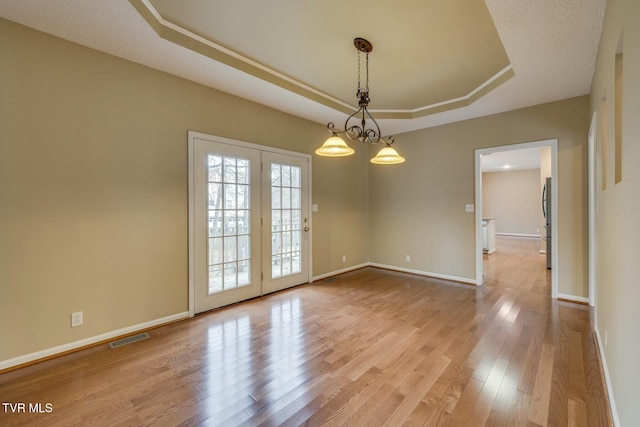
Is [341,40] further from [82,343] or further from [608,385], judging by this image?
[82,343]

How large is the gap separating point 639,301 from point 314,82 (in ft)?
11.6

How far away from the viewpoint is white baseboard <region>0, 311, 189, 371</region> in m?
2.32

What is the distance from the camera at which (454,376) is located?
85.9 inches

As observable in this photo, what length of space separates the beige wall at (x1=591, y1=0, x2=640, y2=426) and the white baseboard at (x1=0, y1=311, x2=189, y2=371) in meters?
3.62

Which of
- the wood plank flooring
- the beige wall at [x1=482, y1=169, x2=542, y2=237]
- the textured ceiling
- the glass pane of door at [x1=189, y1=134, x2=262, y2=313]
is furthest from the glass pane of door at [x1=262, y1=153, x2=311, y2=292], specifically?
the beige wall at [x1=482, y1=169, x2=542, y2=237]

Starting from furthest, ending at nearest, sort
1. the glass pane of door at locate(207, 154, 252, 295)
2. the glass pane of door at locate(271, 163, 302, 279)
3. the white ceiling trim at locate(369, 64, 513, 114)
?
the glass pane of door at locate(271, 163, 302, 279)
the glass pane of door at locate(207, 154, 252, 295)
the white ceiling trim at locate(369, 64, 513, 114)

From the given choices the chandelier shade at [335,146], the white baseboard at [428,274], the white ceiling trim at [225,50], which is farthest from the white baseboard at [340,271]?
the white ceiling trim at [225,50]

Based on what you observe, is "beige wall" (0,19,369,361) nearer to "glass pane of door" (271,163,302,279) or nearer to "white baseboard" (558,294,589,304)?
"glass pane of door" (271,163,302,279)

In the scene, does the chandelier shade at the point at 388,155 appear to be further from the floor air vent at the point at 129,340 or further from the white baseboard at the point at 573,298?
the white baseboard at the point at 573,298

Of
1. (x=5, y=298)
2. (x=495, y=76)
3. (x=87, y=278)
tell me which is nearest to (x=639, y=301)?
(x=495, y=76)

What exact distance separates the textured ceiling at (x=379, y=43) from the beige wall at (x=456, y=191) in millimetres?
384

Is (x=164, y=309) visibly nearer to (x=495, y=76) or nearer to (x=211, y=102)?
(x=211, y=102)

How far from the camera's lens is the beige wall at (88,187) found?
7.61 feet

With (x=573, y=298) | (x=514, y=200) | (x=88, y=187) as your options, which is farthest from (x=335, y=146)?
(x=514, y=200)
